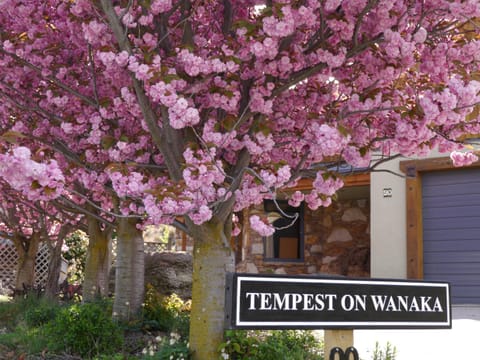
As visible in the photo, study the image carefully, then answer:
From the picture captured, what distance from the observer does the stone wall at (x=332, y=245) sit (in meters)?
12.5

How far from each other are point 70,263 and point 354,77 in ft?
39.7

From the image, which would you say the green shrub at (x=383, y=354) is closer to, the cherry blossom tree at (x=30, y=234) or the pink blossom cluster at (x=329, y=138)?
the pink blossom cluster at (x=329, y=138)

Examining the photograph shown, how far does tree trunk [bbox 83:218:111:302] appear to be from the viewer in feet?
26.6

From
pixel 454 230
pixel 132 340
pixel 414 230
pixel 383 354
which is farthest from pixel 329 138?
pixel 454 230

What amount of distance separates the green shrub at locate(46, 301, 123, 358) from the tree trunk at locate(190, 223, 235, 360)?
138cm

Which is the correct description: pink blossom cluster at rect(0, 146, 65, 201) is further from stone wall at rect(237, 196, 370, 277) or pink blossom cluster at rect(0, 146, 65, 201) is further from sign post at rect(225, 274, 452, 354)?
stone wall at rect(237, 196, 370, 277)

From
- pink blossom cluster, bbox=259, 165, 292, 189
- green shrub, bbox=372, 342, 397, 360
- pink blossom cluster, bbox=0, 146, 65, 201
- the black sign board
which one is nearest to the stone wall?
green shrub, bbox=372, 342, 397, 360

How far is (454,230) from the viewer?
10219 millimetres

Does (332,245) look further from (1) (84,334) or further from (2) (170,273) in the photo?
(1) (84,334)

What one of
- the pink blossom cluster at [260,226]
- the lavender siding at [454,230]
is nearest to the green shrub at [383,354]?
the pink blossom cluster at [260,226]

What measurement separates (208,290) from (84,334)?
1.78m

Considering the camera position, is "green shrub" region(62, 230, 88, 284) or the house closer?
the house

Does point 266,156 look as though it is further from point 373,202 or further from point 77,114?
point 373,202

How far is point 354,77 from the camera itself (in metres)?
5.12
